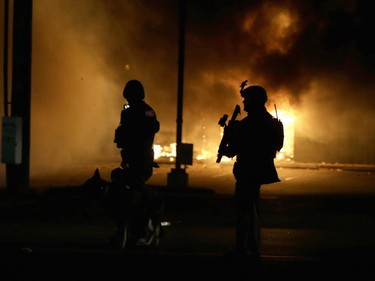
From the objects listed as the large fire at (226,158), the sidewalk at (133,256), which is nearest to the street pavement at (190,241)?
the sidewalk at (133,256)

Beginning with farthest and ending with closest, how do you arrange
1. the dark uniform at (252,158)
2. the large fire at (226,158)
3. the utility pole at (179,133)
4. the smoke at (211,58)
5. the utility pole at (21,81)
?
the large fire at (226,158), the smoke at (211,58), the utility pole at (179,133), the utility pole at (21,81), the dark uniform at (252,158)

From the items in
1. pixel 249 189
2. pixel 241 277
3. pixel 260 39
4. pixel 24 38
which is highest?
pixel 260 39

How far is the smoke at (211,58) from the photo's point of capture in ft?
90.1

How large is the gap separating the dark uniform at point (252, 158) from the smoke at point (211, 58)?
67.5ft

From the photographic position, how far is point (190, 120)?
34281 mm

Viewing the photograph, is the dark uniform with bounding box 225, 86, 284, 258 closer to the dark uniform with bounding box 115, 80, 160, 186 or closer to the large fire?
the dark uniform with bounding box 115, 80, 160, 186

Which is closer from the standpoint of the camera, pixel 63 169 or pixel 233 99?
pixel 63 169

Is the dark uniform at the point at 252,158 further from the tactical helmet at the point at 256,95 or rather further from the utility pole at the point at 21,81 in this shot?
the utility pole at the point at 21,81

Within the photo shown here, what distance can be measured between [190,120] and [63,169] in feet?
28.2

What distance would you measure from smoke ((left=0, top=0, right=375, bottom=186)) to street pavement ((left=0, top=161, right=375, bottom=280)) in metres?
13.4

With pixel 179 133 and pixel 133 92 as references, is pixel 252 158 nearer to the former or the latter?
pixel 133 92

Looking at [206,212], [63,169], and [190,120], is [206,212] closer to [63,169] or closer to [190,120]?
[63,169]

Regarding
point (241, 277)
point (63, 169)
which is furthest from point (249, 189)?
point (63, 169)

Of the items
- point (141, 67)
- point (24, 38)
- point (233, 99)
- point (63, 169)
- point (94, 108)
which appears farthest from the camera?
point (94, 108)
